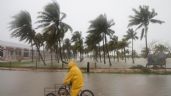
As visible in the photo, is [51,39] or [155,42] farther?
[155,42]

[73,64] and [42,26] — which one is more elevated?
[42,26]

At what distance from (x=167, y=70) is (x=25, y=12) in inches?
1101

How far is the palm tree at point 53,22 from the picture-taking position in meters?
47.1

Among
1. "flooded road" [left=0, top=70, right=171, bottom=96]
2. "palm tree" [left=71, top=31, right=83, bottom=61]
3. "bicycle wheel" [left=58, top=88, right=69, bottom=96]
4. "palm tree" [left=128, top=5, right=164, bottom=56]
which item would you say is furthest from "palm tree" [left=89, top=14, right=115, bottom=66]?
"bicycle wheel" [left=58, top=88, right=69, bottom=96]

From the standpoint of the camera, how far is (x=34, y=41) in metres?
54.3

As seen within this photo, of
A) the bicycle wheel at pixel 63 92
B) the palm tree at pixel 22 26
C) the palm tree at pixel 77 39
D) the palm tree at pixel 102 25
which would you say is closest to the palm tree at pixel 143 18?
the palm tree at pixel 102 25

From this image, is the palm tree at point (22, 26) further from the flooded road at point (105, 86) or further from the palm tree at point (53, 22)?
the flooded road at point (105, 86)

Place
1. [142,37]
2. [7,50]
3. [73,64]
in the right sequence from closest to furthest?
[73,64] < [142,37] < [7,50]

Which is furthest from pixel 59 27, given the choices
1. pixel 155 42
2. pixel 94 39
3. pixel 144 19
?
pixel 155 42

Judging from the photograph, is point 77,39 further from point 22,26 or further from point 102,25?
point 22,26

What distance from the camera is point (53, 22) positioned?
158 ft

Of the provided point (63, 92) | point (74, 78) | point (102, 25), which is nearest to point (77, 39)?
point (102, 25)

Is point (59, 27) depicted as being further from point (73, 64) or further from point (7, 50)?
point (73, 64)

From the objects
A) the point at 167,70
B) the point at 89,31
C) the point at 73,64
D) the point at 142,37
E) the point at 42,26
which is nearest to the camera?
the point at 73,64
